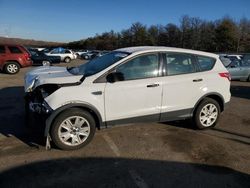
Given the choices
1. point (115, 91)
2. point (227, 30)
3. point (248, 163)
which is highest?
point (227, 30)

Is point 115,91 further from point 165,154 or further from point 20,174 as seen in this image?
point 20,174

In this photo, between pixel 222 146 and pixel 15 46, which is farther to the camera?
pixel 15 46

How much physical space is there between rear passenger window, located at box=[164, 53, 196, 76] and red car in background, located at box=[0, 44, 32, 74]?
13.1 meters

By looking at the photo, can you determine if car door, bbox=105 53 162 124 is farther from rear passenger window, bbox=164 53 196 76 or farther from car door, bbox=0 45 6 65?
car door, bbox=0 45 6 65

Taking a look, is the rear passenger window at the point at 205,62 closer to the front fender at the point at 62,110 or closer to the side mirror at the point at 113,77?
the side mirror at the point at 113,77

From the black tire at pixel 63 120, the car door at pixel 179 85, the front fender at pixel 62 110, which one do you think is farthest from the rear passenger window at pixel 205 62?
the black tire at pixel 63 120

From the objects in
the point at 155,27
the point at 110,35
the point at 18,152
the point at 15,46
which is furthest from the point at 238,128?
the point at 110,35

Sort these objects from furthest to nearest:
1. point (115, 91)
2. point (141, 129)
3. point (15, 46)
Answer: point (15, 46), point (141, 129), point (115, 91)

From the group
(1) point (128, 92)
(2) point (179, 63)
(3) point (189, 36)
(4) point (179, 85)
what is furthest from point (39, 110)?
(3) point (189, 36)

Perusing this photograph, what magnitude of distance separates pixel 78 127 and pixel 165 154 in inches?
61.2

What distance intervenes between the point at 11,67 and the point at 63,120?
13.2 metres

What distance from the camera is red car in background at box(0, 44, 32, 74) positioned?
16250 millimetres

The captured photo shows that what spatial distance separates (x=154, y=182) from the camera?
12.6 ft

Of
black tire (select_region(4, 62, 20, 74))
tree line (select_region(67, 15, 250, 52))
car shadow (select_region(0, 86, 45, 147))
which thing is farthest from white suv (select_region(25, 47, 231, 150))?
tree line (select_region(67, 15, 250, 52))
